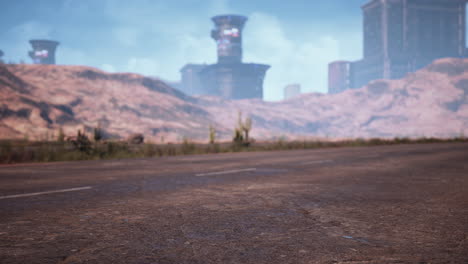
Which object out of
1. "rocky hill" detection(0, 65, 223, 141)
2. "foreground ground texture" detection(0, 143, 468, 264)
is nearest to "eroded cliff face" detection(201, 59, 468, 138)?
"rocky hill" detection(0, 65, 223, 141)

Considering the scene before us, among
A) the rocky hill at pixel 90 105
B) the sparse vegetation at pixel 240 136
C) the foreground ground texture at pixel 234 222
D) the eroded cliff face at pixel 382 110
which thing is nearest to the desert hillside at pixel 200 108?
the rocky hill at pixel 90 105

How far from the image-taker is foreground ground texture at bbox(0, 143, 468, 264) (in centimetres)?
297

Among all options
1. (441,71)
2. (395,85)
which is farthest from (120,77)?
(441,71)

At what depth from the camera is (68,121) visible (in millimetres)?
73312

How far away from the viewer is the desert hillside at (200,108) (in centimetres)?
7225

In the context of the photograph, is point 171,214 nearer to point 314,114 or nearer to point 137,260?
point 137,260

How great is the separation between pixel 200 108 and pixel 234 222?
112 meters

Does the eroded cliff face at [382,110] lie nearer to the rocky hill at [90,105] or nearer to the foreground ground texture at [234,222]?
the rocky hill at [90,105]

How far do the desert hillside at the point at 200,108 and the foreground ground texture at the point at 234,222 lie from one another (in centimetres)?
3911

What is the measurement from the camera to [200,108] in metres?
115

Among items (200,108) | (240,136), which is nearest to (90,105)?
(200,108)

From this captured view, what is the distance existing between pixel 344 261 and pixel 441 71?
6513 inches

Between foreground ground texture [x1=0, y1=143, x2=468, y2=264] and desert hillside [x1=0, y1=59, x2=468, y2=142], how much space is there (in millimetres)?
39110

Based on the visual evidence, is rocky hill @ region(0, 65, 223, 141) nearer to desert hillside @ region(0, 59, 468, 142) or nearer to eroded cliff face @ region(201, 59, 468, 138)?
desert hillside @ region(0, 59, 468, 142)
